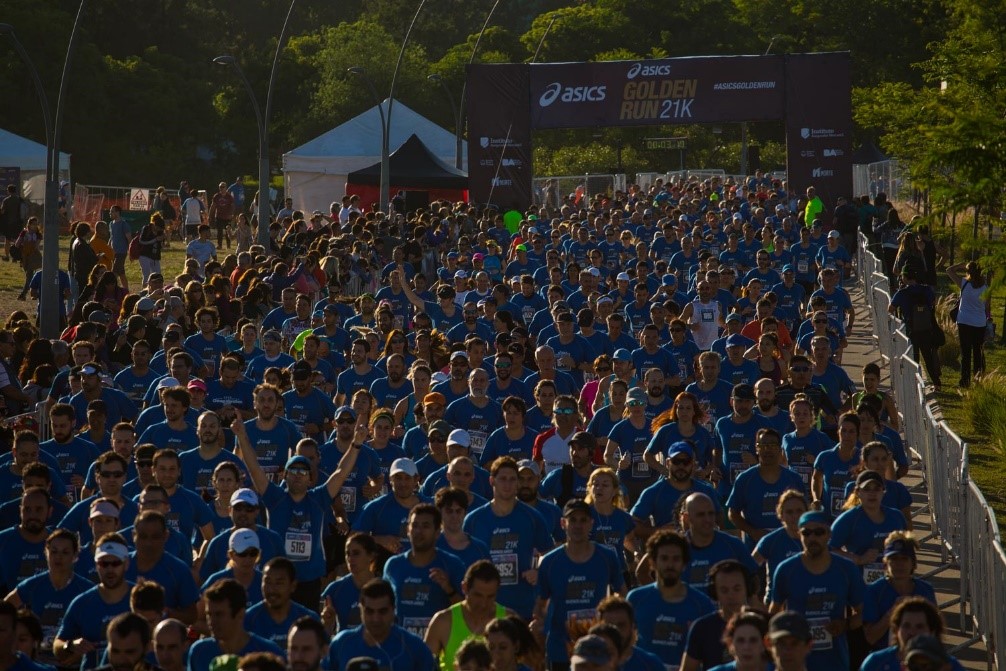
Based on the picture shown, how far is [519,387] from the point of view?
599 inches

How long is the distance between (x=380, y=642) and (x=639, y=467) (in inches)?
204

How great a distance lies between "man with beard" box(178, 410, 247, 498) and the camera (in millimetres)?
12062

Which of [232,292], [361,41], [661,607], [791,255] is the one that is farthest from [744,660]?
[361,41]

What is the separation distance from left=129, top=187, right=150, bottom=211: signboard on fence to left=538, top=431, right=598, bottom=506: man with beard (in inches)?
1545

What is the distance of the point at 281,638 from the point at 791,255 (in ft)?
58.8

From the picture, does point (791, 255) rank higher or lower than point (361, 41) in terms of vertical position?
lower

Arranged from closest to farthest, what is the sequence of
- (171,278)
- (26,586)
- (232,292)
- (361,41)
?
(26,586) → (232,292) → (171,278) → (361,41)

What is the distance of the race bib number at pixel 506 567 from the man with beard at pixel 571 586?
58 cm

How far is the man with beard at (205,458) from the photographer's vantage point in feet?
39.6

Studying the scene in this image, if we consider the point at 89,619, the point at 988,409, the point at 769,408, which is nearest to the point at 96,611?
the point at 89,619

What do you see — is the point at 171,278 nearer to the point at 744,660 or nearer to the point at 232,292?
the point at 232,292

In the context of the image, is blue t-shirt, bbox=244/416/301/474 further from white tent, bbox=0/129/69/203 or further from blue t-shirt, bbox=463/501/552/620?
white tent, bbox=0/129/69/203

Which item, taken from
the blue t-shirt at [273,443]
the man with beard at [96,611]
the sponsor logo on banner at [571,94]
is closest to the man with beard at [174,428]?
the blue t-shirt at [273,443]

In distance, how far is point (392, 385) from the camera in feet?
50.0
